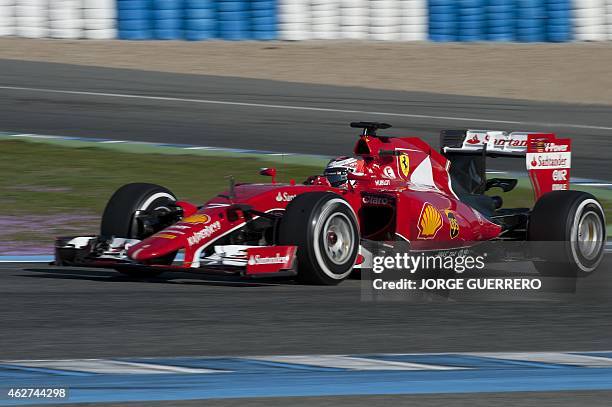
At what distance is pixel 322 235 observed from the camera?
24.6 ft

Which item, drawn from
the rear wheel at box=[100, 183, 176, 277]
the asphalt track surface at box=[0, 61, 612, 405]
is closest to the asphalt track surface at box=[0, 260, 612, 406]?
the asphalt track surface at box=[0, 61, 612, 405]

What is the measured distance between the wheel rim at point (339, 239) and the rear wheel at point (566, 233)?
1498 mm

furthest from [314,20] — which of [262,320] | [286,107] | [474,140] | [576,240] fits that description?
[262,320]

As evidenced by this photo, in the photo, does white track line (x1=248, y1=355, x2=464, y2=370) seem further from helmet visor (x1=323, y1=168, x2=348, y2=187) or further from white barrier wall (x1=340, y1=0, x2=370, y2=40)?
white barrier wall (x1=340, y1=0, x2=370, y2=40)

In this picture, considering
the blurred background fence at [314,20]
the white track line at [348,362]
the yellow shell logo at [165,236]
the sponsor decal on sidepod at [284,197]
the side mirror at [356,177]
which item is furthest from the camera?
the blurred background fence at [314,20]

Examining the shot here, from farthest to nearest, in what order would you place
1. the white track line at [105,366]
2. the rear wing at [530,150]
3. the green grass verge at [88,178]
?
the green grass verge at [88,178], the rear wing at [530,150], the white track line at [105,366]

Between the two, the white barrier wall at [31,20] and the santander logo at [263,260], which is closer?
the santander logo at [263,260]

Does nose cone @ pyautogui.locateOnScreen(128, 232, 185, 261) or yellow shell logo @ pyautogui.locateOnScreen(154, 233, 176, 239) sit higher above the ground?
yellow shell logo @ pyautogui.locateOnScreen(154, 233, 176, 239)

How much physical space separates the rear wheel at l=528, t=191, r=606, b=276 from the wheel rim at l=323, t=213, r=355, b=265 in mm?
1498

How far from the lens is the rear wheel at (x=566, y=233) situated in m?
8.36

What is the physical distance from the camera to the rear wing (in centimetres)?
Result: 918

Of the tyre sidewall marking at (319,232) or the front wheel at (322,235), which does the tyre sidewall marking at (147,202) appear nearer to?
the front wheel at (322,235)

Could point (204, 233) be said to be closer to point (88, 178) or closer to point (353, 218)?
point (353, 218)

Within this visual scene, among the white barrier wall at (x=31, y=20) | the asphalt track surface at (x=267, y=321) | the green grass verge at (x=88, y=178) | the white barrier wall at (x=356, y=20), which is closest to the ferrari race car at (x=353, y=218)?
the asphalt track surface at (x=267, y=321)
